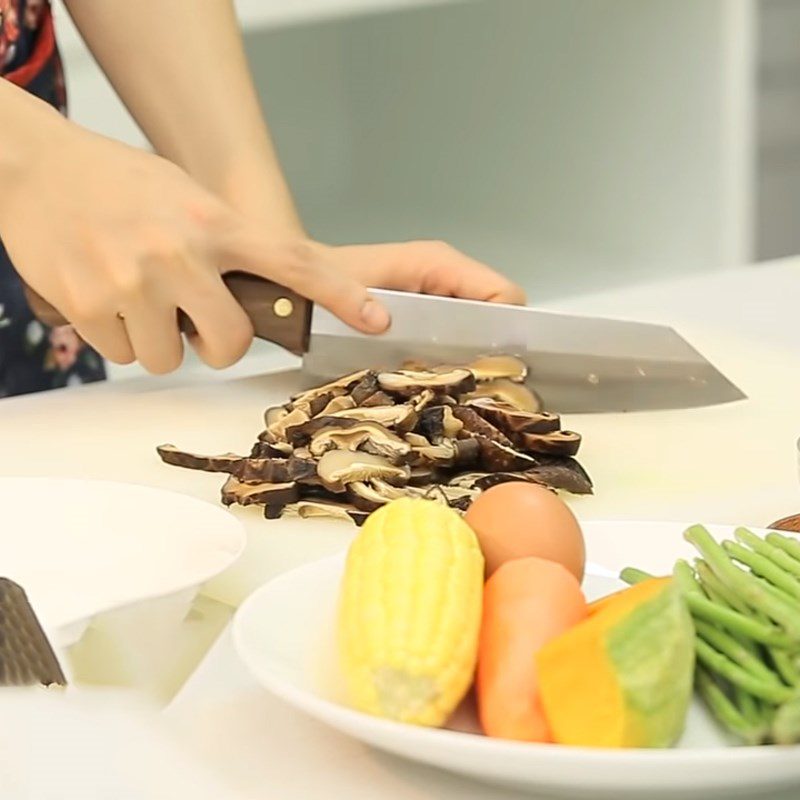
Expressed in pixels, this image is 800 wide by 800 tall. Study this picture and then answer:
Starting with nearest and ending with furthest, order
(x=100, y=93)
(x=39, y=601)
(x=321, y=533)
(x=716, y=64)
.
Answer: (x=39, y=601) < (x=321, y=533) < (x=100, y=93) < (x=716, y=64)

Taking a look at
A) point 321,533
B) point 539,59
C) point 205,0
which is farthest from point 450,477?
point 539,59

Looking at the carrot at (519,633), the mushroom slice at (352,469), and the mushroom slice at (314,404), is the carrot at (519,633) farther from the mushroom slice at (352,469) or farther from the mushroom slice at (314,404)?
the mushroom slice at (314,404)

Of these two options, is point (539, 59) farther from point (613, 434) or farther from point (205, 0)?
point (613, 434)

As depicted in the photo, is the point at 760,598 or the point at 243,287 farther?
the point at 243,287

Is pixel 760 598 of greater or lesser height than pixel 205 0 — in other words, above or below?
below

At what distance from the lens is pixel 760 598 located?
0.56 metres

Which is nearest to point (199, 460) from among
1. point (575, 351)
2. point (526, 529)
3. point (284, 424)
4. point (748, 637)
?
point (284, 424)

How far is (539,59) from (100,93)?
664 millimetres

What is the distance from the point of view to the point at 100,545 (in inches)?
30.7

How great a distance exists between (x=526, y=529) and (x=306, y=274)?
0.48 m

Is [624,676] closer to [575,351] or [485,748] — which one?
[485,748]

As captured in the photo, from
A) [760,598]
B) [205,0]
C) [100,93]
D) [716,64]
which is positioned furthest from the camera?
[716,64]

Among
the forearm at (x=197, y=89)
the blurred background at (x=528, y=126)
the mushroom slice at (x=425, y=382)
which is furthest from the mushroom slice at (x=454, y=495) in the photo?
the blurred background at (x=528, y=126)

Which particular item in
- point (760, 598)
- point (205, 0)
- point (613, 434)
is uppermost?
point (205, 0)
